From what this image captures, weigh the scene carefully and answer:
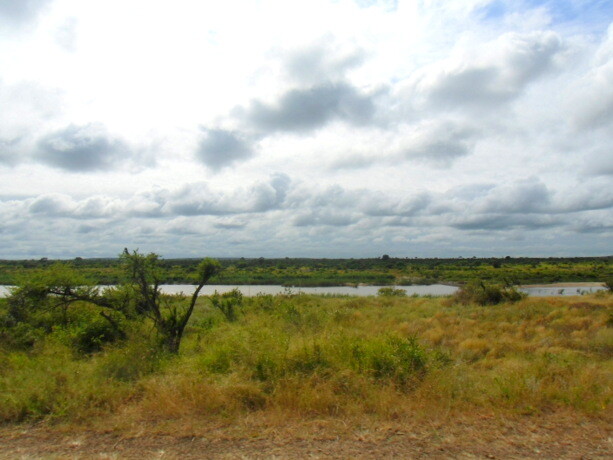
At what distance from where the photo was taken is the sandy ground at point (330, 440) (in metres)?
4.35

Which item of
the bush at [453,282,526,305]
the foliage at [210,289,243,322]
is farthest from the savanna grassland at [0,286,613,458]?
the bush at [453,282,526,305]

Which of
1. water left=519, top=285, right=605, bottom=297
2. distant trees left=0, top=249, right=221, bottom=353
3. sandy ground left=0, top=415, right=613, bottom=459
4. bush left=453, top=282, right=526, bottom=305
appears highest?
distant trees left=0, top=249, right=221, bottom=353

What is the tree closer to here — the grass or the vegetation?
the vegetation

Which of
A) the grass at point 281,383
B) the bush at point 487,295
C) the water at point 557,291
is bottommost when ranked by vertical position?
the water at point 557,291

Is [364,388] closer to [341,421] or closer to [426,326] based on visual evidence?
[341,421]

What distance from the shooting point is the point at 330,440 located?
4.63 meters

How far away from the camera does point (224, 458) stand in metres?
4.28

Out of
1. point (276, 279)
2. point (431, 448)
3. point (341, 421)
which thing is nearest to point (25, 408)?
point (341, 421)

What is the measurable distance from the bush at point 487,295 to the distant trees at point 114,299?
22003mm

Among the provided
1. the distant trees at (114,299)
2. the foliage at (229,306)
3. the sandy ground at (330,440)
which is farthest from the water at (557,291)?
the sandy ground at (330,440)

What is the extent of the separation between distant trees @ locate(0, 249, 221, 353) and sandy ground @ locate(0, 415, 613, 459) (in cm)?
424

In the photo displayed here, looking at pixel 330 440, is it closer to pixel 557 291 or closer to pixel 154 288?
pixel 154 288

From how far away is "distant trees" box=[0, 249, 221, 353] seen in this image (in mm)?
9461

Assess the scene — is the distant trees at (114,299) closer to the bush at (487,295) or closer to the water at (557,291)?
the bush at (487,295)
